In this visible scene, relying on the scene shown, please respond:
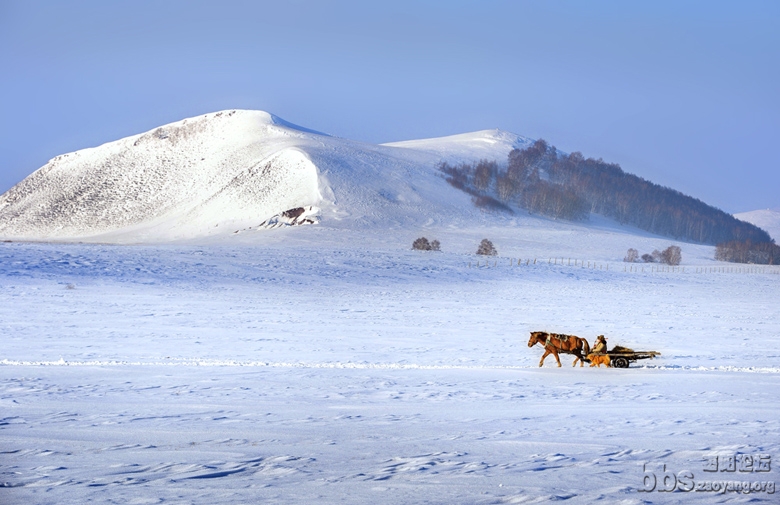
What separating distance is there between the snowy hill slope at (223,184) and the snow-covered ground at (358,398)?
6526cm

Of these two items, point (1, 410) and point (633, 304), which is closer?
point (1, 410)

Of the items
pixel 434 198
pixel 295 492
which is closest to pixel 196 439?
pixel 295 492

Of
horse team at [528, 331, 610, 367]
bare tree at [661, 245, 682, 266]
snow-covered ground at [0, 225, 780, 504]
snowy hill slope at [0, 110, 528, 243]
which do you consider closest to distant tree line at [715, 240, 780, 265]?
bare tree at [661, 245, 682, 266]

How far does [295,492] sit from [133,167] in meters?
158

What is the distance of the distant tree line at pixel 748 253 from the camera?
102188 mm

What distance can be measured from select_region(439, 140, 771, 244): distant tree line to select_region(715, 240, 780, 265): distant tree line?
97.0 ft

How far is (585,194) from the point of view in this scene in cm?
15938

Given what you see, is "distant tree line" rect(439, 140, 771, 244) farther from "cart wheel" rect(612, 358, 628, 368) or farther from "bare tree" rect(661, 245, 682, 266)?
"cart wheel" rect(612, 358, 628, 368)

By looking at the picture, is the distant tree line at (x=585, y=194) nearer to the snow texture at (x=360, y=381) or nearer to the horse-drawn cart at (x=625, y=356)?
the snow texture at (x=360, y=381)

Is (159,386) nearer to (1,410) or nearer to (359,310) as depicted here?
(1,410)

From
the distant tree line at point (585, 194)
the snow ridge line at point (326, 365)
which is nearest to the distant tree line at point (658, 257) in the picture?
the distant tree line at point (585, 194)

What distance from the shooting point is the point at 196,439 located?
9.84 metres

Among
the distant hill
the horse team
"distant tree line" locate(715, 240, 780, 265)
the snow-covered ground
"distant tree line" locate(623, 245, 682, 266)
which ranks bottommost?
the snow-covered ground

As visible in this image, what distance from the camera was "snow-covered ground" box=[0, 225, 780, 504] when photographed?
808 cm
